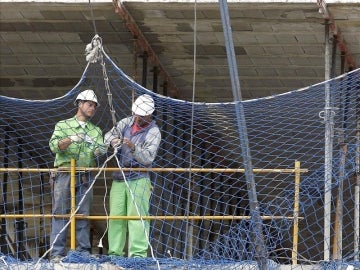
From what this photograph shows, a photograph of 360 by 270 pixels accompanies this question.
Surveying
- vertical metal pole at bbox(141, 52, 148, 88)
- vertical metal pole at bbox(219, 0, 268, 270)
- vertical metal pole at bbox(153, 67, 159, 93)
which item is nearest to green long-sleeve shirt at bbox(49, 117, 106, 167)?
vertical metal pole at bbox(219, 0, 268, 270)

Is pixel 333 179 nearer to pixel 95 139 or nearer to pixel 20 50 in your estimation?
pixel 95 139

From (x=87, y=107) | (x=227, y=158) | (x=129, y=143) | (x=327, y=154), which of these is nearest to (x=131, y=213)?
(x=129, y=143)

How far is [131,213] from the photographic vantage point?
16.6 metres

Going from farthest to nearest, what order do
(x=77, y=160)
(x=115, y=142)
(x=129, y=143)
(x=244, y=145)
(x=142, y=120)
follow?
1. (x=77, y=160)
2. (x=142, y=120)
3. (x=115, y=142)
4. (x=129, y=143)
5. (x=244, y=145)

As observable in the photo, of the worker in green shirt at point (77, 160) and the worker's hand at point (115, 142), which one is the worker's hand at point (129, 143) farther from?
the worker in green shirt at point (77, 160)

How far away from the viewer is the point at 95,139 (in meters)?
16.9

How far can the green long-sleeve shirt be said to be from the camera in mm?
16812

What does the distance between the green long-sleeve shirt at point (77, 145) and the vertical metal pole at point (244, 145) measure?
196cm

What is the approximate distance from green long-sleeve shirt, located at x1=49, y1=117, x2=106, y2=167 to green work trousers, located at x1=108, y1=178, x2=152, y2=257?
0.51 metres

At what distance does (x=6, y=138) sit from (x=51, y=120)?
1533 millimetres

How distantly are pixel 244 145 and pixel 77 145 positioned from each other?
2.38 metres

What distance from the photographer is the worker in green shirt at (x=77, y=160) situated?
55.1 ft

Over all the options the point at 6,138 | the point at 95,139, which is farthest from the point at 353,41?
the point at 6,138

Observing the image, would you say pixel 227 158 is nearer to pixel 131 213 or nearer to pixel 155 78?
pixel 155 78
